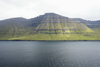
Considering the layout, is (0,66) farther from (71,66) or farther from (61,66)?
(71,66)

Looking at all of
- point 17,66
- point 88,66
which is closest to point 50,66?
point 17,66

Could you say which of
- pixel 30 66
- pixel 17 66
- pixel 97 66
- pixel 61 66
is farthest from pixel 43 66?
pixel 97 66

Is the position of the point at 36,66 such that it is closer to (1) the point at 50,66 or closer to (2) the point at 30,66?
(2) the point at 30,66

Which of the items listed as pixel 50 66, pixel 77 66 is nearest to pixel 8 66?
pixel 50 66

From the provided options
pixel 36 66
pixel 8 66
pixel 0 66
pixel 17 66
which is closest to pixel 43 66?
pixel 36 66

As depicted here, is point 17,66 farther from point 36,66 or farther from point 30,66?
point 36,66
